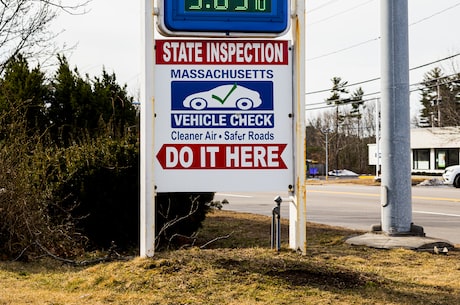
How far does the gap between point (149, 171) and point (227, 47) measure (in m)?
1.56

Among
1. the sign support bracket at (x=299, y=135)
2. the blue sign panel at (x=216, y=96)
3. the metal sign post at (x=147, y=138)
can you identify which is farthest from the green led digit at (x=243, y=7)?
the metal sign post at (x=147, y=138)

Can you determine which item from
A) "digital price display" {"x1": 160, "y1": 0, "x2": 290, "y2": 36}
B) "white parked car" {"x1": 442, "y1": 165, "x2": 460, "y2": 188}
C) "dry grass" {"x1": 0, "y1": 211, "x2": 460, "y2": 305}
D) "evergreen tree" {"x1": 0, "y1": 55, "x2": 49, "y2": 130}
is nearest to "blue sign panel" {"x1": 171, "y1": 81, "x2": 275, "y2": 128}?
"digital price display" {"x1": 160, "y1": 0, "x2": 290, "y2": 36}

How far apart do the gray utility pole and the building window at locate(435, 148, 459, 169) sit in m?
46.4

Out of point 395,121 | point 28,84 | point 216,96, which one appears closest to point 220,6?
point 216,96

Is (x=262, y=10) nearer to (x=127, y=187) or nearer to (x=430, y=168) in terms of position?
(x=127, y=187)

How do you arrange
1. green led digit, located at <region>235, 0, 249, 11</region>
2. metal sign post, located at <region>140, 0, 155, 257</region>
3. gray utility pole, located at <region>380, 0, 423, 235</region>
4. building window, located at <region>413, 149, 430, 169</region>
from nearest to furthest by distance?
metal sign post, located at <region>140, 0, 155, 257</region>
green led digit, located at <region>235, 0, 249, 11</region>
gray utility pole, located at <region>380, 0, 423, 235</region>
building window, located at <region>413, 149, 430, 169</region>

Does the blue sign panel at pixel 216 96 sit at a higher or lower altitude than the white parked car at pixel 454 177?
higher

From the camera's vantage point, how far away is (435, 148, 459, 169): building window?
53.6 metres

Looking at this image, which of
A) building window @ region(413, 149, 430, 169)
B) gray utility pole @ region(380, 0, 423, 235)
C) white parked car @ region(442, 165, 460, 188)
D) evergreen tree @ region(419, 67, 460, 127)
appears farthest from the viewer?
building window @ region(413, 149, 430, 169)

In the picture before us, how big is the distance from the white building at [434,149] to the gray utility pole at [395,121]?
42830 millimetres

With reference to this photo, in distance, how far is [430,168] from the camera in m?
55.7

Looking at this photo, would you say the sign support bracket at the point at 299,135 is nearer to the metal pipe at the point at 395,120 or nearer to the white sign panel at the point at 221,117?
the white sign panel at the point at 221,117

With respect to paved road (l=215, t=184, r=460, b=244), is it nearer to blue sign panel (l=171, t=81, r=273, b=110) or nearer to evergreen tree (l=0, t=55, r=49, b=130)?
blue sign panel (l=171, t=81, r=273, b=110)

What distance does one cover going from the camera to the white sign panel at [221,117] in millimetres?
7027
